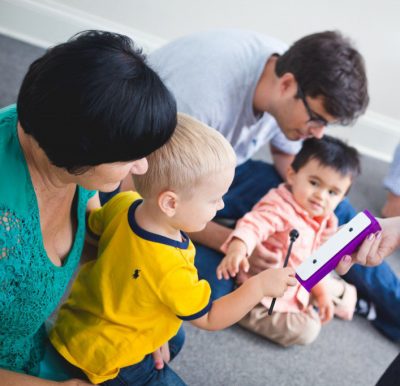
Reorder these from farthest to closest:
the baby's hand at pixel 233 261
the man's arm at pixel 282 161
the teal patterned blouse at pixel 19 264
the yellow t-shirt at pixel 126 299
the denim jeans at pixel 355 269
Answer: the man's arm at pixel 282 161 → the denim jeans at pixel 355 269 → the baby's hand at pixel 233 261 → the yellow t-shirt at pixel 126 299 → the teal patterned blouse at pixel 19 264

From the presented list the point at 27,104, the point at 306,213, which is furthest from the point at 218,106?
the point at 27,104

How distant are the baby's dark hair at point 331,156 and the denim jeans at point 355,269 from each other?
0.21m

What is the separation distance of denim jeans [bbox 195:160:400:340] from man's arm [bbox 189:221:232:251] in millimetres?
43

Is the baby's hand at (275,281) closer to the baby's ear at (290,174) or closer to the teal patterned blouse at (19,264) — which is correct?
the teal patterned blouse at (19,264)

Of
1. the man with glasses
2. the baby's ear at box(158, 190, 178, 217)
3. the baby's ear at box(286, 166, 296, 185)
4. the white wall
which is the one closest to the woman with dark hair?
the baby's ear at box(158, 190, 178, 217)

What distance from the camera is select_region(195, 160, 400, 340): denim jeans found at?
1714 millimetres

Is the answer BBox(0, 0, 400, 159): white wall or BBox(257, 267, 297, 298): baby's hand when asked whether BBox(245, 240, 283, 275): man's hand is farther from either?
BBox(0, 0, 400, 159): white wall

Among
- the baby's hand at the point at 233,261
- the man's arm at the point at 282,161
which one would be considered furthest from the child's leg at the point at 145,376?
the man's arm at the point at 282,161

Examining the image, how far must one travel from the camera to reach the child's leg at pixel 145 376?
998 millimetres

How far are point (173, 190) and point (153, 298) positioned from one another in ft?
0.60

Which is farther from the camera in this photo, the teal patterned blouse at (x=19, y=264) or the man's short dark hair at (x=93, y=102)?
the teal patterned blouse at (x=19, y=264)

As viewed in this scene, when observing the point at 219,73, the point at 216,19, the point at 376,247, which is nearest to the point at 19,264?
the point at 376,247

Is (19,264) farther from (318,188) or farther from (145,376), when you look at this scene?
(318,188)

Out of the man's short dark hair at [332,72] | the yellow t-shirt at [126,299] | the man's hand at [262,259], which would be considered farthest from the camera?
the man's hand at [262,259]
